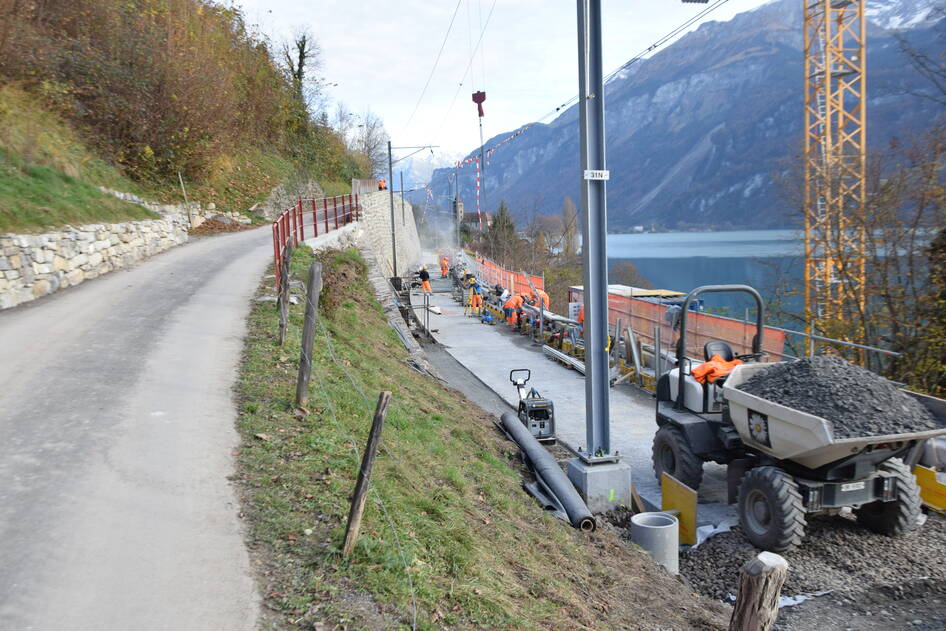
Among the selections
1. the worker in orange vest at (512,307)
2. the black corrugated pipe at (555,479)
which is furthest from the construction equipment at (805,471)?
the worker in orange vest at (512,307)

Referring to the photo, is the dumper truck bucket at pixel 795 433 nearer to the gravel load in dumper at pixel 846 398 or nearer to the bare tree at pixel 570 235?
the gravel load in dumper at pixel 846 398

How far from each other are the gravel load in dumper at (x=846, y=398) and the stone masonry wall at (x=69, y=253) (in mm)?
11367

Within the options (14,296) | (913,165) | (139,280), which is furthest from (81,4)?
(913,165)

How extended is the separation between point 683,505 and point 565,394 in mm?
8724

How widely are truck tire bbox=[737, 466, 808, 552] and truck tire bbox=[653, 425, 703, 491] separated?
3.60ft

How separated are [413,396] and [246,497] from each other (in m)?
5.23

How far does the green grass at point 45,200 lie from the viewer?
11.5 m

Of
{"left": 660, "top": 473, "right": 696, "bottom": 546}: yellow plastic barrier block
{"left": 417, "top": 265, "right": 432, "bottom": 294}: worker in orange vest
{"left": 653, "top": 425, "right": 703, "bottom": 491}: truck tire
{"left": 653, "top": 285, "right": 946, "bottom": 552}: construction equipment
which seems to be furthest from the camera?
{"left": 417, "top": 265, "right": 432, "bottom": 294}: worker in orange vest

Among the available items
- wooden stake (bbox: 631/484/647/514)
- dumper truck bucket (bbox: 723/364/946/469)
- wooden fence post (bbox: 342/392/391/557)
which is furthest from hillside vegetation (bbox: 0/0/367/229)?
dumper truck bucket (bbox: 723/364/946/469)

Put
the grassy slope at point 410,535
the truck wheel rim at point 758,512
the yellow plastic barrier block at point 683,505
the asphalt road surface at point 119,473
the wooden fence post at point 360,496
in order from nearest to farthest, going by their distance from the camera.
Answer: the asphalt road surface at point 119,473
the grassy slope at point 410,535
the wooden fence post at point 360,496
the truck wheel rim at point 758,512
the yellow plastic barrier block at point 683,505

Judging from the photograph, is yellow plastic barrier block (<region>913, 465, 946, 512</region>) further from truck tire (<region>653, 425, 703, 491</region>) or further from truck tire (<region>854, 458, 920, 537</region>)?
truck tire (<region>653, 425, 703, 491</region>)

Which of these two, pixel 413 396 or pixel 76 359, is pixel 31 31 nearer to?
pixel 76 359

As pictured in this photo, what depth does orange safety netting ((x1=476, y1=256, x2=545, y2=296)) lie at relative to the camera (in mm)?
31719

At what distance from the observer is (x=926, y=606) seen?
6.02m
